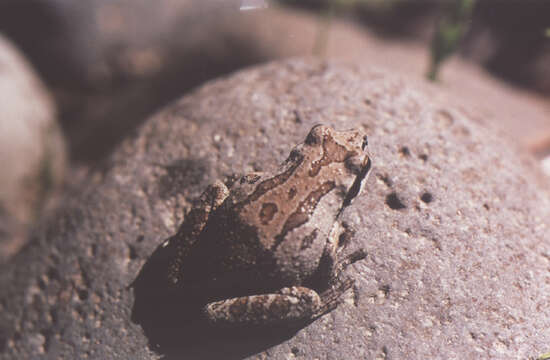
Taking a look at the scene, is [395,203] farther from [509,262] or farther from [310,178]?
[509,262]

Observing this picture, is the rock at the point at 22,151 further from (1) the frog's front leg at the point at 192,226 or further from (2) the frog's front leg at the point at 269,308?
(2) the frog's front leg at the point at 269,308

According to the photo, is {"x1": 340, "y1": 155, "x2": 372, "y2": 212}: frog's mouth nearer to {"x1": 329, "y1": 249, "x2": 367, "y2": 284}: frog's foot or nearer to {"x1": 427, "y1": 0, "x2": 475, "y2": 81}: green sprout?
{"x1": 329, "y1": 249, "x2": 367, "y2": 284}: frog's foot

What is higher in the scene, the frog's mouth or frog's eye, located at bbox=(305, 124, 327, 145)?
frog's eye, located at bbox=(305, 124, 327, 145)

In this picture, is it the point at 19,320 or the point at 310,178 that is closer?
the point at 310,178

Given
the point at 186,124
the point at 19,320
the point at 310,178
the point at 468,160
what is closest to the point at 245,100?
the point at 186,124

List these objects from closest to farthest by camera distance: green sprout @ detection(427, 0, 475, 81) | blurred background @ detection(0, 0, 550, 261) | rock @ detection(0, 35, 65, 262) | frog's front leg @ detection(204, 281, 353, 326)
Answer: frog's front leg @ detection(204, 281, 353, 326) → green sprout @ detection(427, 0, 475, 81) → rock @ detection(0, 35, 65, 262) → blurred background @ detection(0, 0, 550, 261)

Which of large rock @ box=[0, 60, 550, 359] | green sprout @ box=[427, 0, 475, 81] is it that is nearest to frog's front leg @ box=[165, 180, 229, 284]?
large rock @ box=[0, 60, 550, 359]

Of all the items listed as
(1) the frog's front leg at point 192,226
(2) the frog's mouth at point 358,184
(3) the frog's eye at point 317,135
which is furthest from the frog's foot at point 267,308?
(3) the frog's eye at point 317,135

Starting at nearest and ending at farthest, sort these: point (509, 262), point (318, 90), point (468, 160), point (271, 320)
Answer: point (271, 320)
point (509, 262)
point (468, 160)
point (318, 90)
